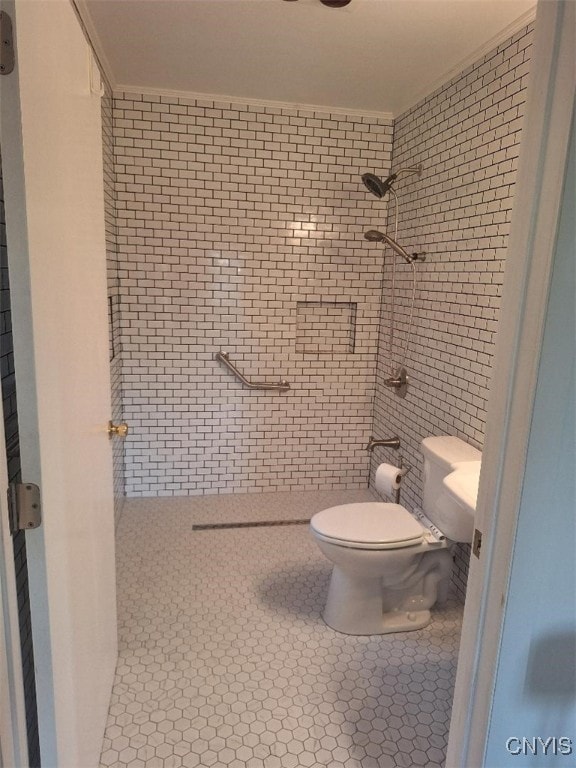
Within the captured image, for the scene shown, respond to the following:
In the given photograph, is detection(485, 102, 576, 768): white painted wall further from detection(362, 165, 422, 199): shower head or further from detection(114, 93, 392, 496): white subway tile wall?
detection(114, 93, 392, 496): white subway tile wall

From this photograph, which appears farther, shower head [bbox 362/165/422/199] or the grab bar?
the grab bar

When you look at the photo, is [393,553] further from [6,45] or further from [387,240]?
[6,45]

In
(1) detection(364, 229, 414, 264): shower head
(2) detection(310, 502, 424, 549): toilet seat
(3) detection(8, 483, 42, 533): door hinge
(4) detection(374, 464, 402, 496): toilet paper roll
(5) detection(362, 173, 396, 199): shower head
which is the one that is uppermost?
(5) detection(362, 173, 396, 199): shower head

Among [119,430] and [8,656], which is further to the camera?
[119,430]

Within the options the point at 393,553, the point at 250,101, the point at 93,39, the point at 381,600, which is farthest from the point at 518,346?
the point at 250,101

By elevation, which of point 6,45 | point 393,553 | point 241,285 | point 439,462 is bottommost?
point 393,553

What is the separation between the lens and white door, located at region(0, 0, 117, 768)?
34.4 inches

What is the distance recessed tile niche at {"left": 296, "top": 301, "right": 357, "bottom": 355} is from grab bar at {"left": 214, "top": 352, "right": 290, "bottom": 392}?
9.9 inches

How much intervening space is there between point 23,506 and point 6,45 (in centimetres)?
78

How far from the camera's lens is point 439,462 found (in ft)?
6.84

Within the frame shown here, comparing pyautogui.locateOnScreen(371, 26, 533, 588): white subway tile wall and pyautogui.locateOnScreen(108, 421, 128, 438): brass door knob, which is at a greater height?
pyautogui.locateOnScreen(371, 26, 533, 588): white subway tile wall

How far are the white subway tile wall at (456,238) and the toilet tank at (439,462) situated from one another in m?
0.09

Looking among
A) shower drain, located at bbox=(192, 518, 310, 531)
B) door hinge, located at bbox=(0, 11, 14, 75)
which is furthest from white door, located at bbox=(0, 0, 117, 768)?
shower drain, located at bbox=(192, 518, 310, 531)

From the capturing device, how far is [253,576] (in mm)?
2477
